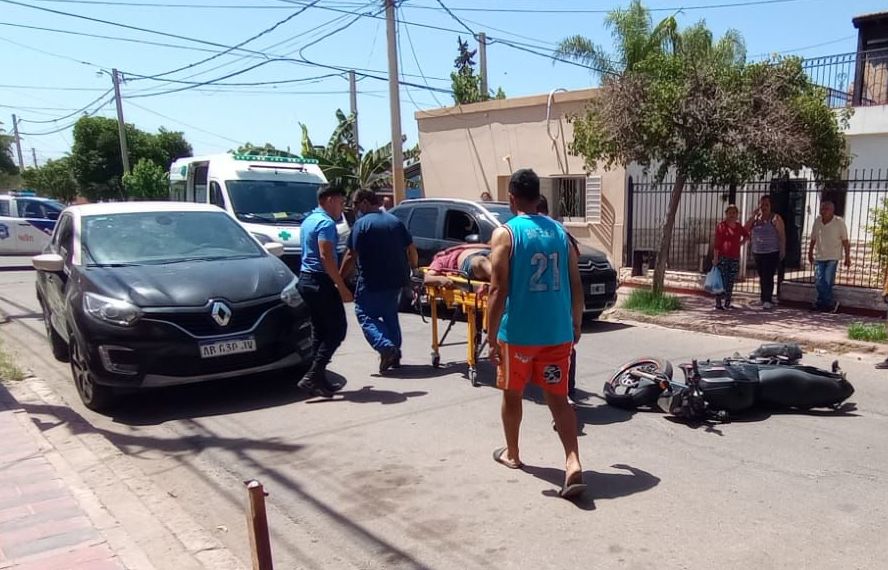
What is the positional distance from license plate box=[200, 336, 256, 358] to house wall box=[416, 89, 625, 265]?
31.5 feet

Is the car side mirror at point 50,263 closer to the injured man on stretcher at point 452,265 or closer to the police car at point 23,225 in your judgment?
the injured man on stretcher at point 452,265

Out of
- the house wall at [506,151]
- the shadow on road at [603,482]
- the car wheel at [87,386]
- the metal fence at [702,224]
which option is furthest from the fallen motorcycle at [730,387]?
the house wall at [506,151]

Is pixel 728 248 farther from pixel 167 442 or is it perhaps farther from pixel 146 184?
pixel 146 184

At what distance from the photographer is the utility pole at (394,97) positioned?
648 inches

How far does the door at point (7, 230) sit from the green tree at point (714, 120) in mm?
15397

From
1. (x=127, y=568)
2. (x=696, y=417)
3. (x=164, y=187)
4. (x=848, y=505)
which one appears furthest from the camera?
(x=164, y=187)

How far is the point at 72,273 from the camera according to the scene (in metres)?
6.15

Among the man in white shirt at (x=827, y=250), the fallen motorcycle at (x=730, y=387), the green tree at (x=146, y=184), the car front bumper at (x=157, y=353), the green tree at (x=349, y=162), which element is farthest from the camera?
the green tree at (x=146, y=184)

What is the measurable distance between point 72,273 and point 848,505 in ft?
20.0

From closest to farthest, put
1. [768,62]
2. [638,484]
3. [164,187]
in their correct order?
1. [638,484]
2. [768,62]
3. [164,187]

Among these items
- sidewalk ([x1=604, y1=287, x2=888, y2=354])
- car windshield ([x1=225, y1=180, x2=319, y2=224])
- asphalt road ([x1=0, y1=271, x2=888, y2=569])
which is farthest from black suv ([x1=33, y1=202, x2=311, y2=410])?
sidewalk ([x1=604, y1=287, x2=888, y2=354])

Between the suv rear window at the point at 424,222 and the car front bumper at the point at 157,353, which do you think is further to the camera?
the suv rear window at the point at 424,222

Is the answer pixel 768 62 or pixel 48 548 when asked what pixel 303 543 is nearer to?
pixel 48 548

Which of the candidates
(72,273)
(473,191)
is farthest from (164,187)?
(72,273)
